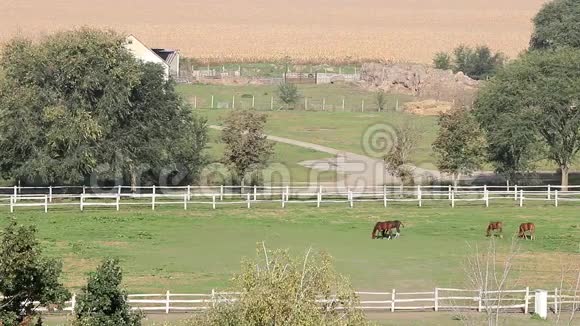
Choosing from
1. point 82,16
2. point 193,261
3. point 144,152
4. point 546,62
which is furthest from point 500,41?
point 193,261

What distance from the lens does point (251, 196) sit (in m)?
53.3

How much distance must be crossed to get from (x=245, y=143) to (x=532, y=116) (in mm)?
14075

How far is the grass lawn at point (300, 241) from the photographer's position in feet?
123

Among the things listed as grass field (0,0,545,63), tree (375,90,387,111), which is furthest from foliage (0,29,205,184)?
grass field (0,0,545,63)

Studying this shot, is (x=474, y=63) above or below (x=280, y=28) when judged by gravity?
below

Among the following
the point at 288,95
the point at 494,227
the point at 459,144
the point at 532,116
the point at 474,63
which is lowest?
the point at 494,227

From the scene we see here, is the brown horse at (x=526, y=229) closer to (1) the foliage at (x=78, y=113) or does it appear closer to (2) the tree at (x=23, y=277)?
(1) the foliage at (x=78, y=113)

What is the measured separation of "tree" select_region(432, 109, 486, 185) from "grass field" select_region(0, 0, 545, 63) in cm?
7753

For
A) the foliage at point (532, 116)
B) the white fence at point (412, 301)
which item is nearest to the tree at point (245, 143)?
the foliage at point (532, 116)

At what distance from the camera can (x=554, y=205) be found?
52.8m

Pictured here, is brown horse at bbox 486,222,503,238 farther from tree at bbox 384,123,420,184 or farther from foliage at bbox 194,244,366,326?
foliage at bbox 194,244,366,326

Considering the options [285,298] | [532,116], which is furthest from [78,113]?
[285,298]

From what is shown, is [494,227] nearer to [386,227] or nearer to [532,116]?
[386,227]

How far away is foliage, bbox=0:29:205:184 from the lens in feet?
173
